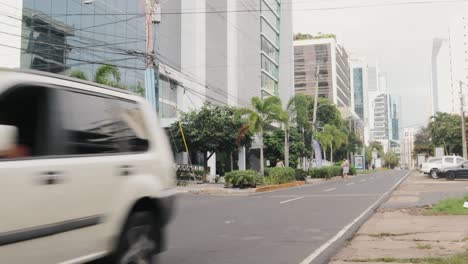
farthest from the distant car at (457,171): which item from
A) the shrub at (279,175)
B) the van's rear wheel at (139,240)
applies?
the van's rear wheel at (139,240)

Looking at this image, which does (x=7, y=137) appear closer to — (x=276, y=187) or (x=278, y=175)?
(x=276, y=187)

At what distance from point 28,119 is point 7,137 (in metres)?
0.44

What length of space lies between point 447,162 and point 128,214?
39.5 metres

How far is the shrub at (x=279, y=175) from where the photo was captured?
102 feet

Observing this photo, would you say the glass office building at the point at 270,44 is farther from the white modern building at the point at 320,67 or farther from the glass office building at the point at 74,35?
the white modern building at the point at 320,67

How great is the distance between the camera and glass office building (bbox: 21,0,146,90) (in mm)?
32875

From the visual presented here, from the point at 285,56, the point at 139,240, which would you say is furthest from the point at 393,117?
the point at 139,240

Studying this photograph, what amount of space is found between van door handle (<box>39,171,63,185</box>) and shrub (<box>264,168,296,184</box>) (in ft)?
84.7

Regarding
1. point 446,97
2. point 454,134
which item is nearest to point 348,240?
point 454,134

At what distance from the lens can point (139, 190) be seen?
5430 mm

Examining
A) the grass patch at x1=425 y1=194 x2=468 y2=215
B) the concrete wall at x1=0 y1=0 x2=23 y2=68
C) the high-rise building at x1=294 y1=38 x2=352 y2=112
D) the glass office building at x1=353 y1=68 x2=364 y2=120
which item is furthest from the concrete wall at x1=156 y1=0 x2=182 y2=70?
the glass office building at x1=353 y1=68 x2=364 y2=120

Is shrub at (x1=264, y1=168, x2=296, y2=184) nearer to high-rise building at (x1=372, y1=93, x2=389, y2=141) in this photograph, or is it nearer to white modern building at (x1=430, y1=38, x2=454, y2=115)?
white modern building at (x1=430, y1=38, x2=454, y2=115)

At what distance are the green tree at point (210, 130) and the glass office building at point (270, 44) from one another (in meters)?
38.9

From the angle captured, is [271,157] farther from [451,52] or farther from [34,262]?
[451,52]
